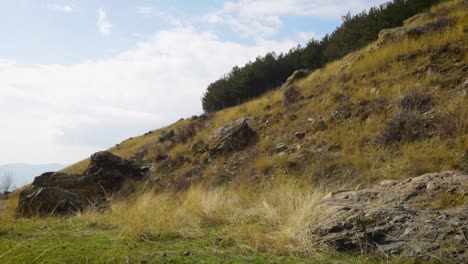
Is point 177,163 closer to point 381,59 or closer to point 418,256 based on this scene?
point 381,59

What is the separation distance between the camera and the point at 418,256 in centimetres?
312

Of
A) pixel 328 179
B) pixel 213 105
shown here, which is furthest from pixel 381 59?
pixel 213 105

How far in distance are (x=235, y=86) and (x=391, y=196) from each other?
29.2m

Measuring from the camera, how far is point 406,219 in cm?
354

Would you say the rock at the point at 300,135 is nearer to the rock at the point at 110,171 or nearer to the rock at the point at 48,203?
the rock at the point at 48,203

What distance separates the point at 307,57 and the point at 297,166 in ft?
69.9

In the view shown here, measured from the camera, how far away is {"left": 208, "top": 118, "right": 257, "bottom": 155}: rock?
12.5 m

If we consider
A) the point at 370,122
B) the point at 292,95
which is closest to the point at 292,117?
the point at 292,95

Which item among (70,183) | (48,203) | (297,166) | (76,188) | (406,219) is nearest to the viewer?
(406,219)

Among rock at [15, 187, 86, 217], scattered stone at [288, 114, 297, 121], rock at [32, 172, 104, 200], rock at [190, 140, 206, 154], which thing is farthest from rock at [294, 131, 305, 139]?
rock at [15, 187, 86, 217]

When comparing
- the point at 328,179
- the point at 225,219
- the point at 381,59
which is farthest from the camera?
the point at 381,59

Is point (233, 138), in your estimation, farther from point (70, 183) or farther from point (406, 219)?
point (406, 219)

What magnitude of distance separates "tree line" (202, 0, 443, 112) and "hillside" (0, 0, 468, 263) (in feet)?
14.7

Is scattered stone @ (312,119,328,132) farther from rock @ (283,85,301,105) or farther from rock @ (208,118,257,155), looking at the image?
rock @ (283,85,301,105)
